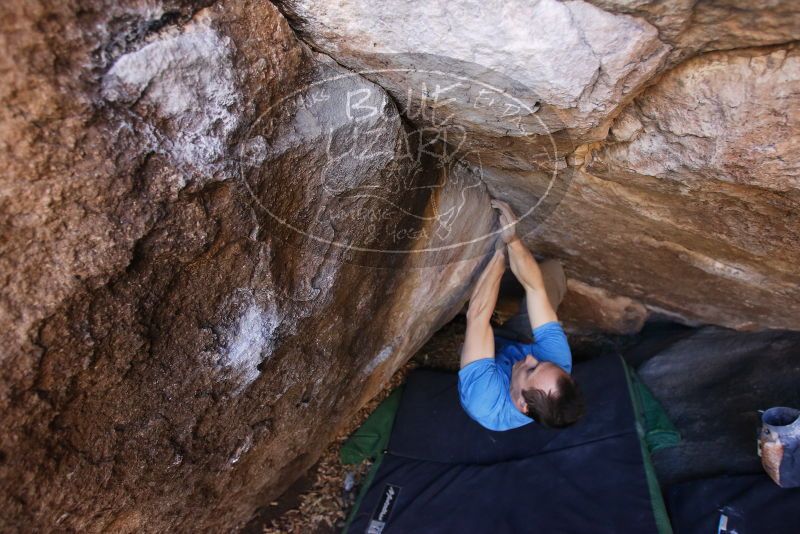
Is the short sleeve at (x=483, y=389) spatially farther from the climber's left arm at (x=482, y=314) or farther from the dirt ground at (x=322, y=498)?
the dirt ground at (x=322, y=498)

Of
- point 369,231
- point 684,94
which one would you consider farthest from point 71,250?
point 684,94

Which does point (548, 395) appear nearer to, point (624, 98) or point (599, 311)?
point (599, 311)

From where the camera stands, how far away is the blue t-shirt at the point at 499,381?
7.47ft

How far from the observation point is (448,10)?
1054 millimetres

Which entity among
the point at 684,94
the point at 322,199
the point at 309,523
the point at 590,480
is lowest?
the point at 309,523

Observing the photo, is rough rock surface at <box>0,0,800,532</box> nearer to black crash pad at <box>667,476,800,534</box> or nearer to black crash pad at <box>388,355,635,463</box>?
black crash pad at <box>667,476,800,534</box>

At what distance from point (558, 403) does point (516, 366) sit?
29cm

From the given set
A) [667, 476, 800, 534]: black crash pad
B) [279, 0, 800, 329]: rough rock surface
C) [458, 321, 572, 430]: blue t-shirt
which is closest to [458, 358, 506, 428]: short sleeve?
[458, 321, 572, 430]: blue t-shirt

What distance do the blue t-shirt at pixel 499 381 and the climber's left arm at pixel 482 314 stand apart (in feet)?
0.13

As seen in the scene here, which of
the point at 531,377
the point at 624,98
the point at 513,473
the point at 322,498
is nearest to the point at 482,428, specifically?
the point at 513,473

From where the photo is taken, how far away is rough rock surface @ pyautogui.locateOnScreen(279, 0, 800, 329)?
40.8 inches

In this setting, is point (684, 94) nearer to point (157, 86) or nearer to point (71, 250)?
point (157, 86)

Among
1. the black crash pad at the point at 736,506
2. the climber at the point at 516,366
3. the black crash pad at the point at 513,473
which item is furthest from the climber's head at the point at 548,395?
the black crash pad at the point at 736,506

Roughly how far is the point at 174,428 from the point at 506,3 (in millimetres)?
1309
